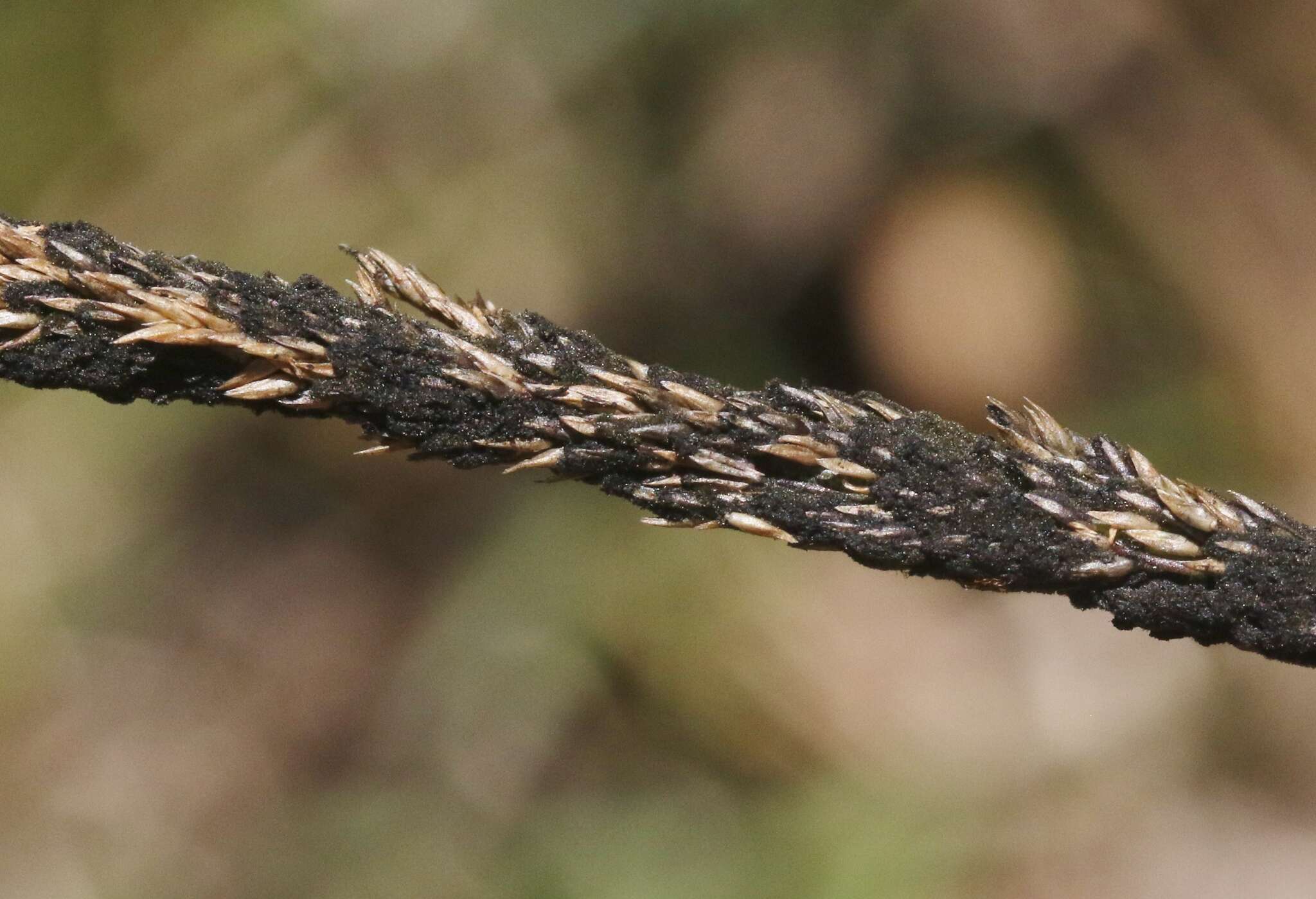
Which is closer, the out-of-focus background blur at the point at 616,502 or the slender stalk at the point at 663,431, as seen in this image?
the slender stalk at the point at 663,431

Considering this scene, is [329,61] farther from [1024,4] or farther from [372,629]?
[1024,4]

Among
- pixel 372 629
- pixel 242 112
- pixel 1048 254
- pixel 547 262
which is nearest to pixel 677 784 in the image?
pixel 372 629

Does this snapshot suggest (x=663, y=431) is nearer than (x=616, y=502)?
Yes

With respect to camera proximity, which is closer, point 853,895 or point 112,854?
point 853,895

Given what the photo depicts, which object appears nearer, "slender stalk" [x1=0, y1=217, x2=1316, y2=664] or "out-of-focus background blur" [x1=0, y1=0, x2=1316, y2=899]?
"slender stalk" [x1=0, y1=217, x2=1316, y2=664]

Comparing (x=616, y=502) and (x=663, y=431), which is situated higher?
(x=616, y=502)
